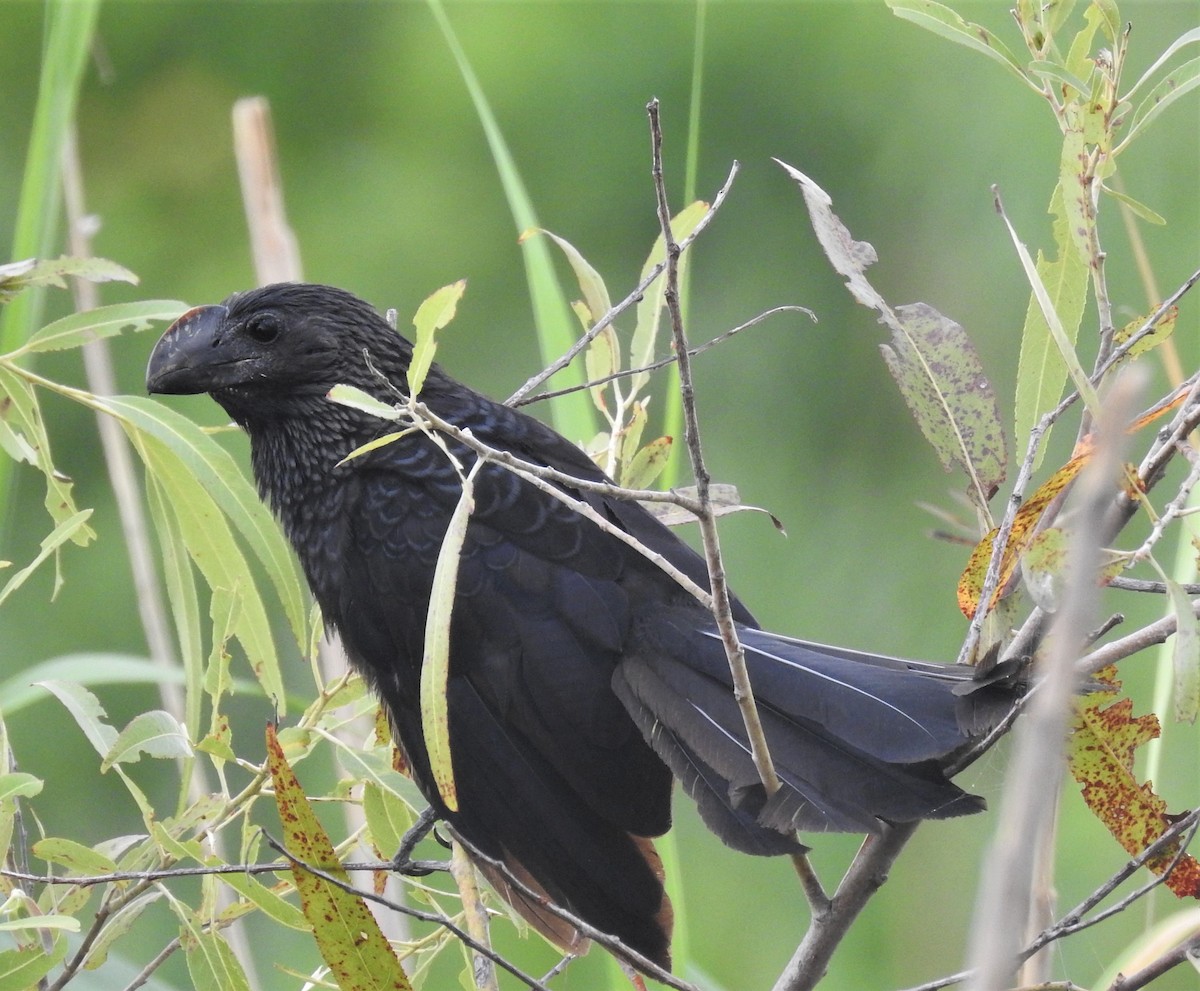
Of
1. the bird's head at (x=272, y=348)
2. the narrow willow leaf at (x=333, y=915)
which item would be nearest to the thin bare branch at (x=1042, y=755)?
the narrow willow leaf at (x=333, y=915)

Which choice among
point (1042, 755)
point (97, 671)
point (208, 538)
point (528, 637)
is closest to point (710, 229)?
point (528, 637)

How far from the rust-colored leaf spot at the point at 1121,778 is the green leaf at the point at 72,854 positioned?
0.71 metres

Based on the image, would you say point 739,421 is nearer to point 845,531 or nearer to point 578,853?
point 845,531

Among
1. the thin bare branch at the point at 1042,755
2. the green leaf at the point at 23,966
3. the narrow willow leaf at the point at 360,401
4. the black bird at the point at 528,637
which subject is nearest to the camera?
the thin bare branch at the point at 1042,755

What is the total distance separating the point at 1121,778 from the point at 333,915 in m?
0.54

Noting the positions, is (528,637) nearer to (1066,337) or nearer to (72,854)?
(72,854)

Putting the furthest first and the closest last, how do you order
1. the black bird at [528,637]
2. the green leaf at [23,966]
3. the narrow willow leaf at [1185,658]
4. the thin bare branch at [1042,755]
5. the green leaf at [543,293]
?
the green leaf at [543,293]
the black bird at [528,637]
the green leaf at [23,966]
the narrow willow leaf at [1185,658]
the thin bare branch at [1042,755]

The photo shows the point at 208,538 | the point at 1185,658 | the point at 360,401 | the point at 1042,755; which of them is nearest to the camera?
the point at 1042,755

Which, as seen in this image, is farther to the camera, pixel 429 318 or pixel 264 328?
pixel 264 328

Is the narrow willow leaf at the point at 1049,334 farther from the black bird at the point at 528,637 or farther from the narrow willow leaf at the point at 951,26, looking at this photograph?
the black bird at the point at 528,637

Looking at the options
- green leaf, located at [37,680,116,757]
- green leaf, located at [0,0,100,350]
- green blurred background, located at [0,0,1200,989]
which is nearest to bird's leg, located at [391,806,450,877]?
green leaf, located at [37,680,116,757]

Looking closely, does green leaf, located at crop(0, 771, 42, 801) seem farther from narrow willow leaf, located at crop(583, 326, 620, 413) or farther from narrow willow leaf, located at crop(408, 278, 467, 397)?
narrow willow leaf, located at crop(583, 326, 620, 413)

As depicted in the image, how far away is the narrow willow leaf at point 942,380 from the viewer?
3.47 feet

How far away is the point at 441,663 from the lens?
0.80 meters
